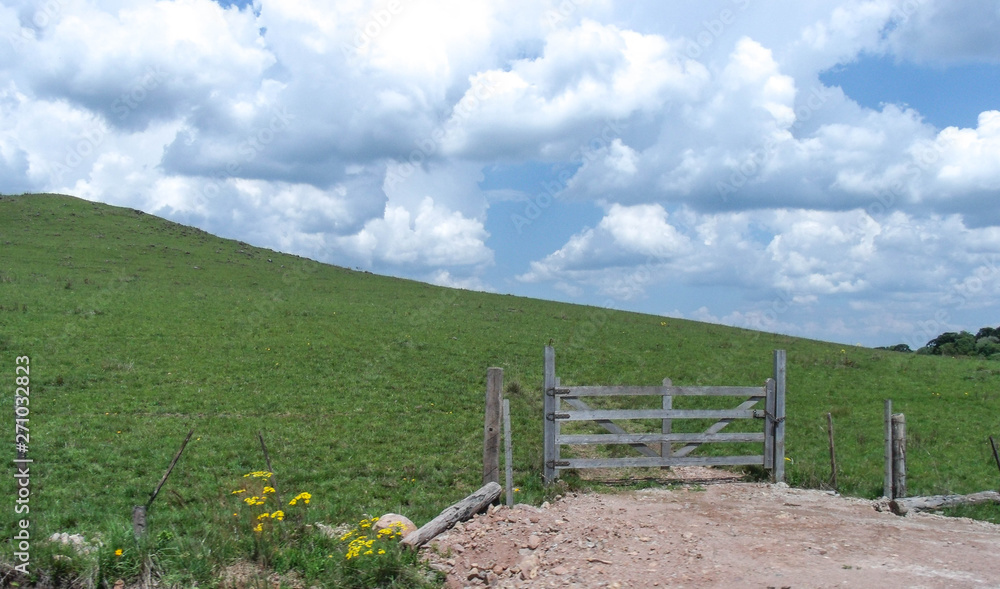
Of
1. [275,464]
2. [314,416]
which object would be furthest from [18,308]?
[275,464]

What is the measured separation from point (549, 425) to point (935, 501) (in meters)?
6.25

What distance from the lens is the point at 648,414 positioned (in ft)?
41.4

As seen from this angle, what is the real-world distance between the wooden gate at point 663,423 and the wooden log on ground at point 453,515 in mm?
2204

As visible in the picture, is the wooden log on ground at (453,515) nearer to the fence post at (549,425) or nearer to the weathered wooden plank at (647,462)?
the fence post at (549,425)

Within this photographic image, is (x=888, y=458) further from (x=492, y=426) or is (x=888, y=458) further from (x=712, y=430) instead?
(x=492, y=426)

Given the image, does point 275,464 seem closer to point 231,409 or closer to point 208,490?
point 208,490

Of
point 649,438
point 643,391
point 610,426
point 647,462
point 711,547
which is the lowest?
point 711,547

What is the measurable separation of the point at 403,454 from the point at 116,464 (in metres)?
5.48

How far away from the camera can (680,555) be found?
8.07m

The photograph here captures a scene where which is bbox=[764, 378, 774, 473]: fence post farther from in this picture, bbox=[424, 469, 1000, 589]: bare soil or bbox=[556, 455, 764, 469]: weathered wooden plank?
bbox=[424, 469, 1000, 589]: bare soil

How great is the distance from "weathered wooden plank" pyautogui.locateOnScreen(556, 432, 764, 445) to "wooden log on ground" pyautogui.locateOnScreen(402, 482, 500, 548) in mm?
2368

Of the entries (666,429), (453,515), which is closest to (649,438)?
(666,429)

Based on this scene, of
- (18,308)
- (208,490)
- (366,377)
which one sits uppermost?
(18,308)

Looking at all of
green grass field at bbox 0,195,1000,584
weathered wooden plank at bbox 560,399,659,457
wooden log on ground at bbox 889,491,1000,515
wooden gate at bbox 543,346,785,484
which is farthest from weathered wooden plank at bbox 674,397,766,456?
wooden log on ground at bbox 889,491,1000,515
